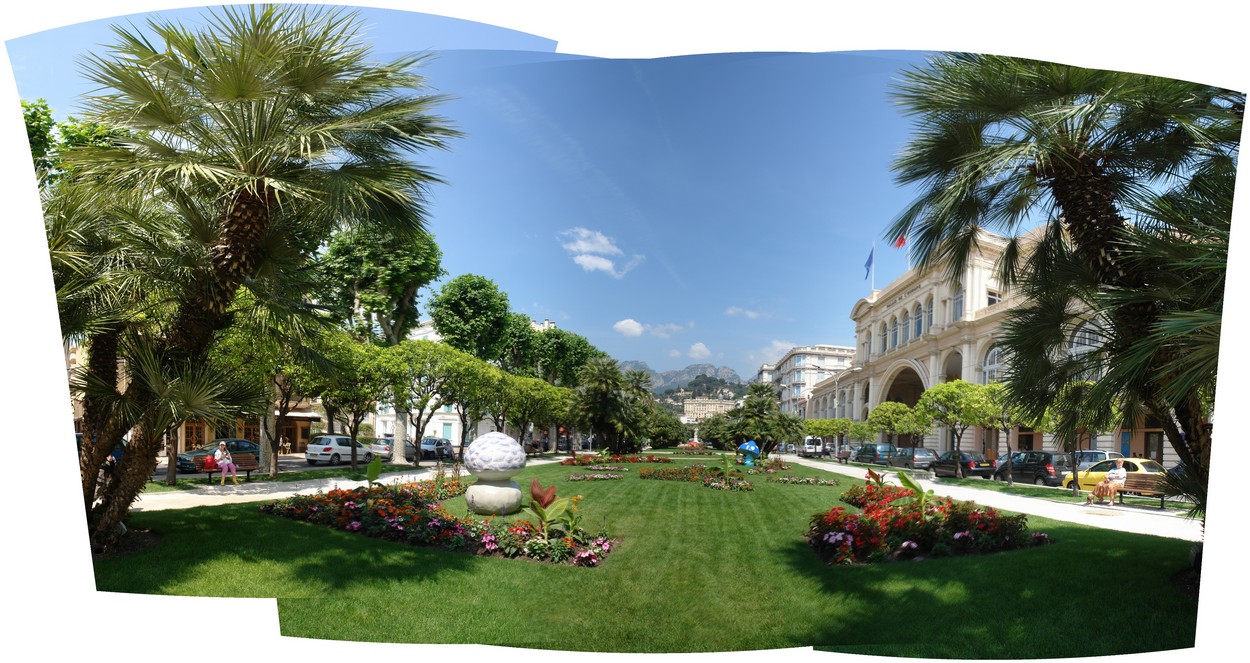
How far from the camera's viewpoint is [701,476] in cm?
616

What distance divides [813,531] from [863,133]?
132 inches

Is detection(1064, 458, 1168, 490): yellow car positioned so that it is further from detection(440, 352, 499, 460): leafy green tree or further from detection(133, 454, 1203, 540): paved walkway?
detection(440, 352, 499, 460): leafy green tree

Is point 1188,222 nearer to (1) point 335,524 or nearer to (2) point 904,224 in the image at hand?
(2) point 904,224

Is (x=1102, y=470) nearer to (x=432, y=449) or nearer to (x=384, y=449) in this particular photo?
(x=432, y=449)

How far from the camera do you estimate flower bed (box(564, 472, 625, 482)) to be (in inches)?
239

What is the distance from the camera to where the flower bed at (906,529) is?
220 inches

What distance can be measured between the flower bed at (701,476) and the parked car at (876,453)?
1.01m

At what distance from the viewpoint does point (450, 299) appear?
254 inches

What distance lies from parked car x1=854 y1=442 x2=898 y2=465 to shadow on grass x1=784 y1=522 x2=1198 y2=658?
88cm

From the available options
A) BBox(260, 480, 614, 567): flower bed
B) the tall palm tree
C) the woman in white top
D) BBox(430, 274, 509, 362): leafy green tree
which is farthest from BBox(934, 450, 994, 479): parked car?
the woman in white top

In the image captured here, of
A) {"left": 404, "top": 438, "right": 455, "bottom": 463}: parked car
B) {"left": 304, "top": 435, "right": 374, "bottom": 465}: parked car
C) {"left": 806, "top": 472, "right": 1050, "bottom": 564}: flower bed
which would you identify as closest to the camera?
{"left": 806, "top": 472, "right": 1050, "bottom": 564}: flower bed

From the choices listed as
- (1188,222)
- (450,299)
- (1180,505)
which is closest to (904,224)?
(1188,222)

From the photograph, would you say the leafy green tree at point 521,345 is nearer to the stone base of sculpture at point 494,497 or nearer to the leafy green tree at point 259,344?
the stone base of sculpture at point 494,497

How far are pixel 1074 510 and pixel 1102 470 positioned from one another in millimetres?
496
